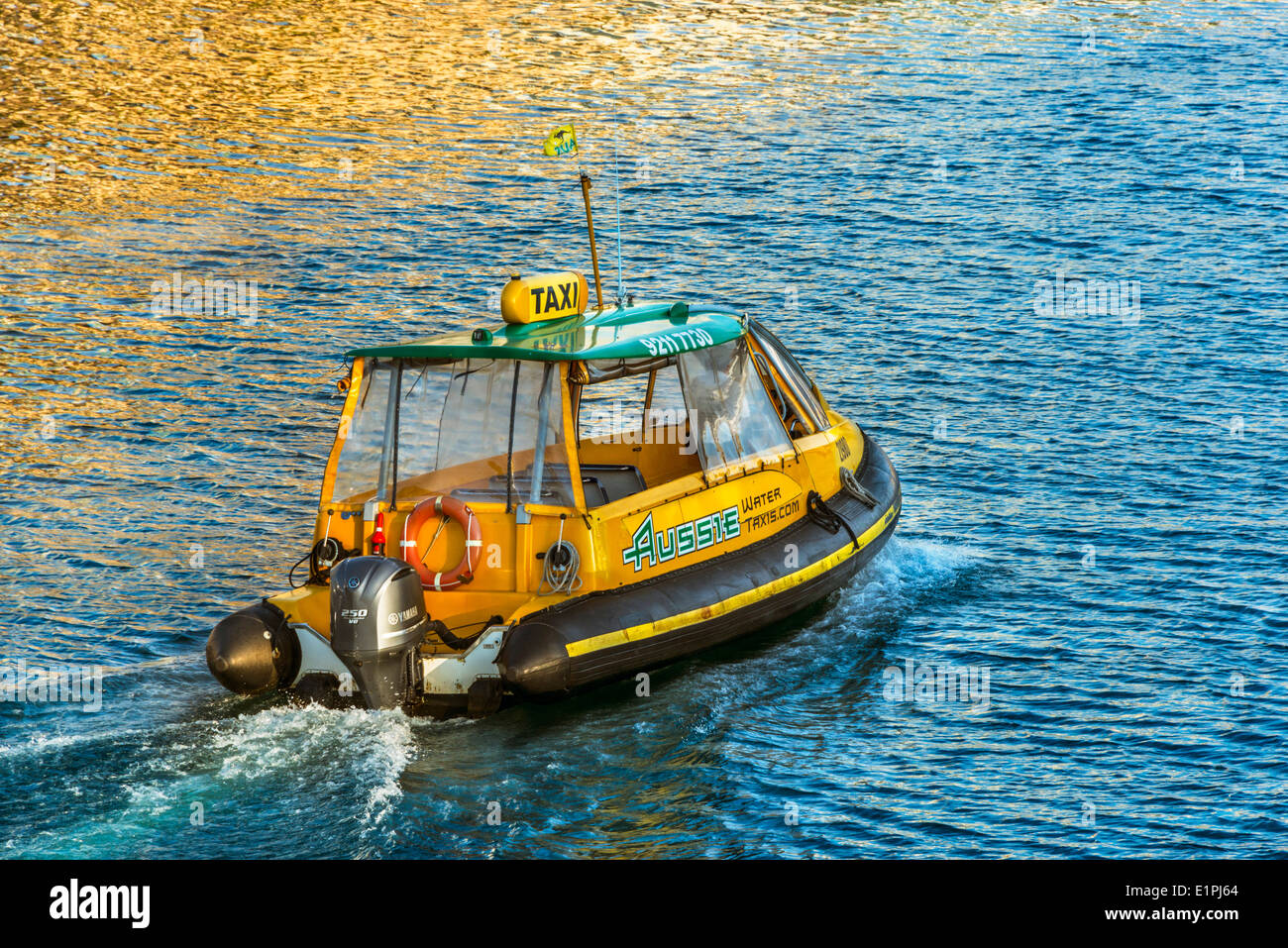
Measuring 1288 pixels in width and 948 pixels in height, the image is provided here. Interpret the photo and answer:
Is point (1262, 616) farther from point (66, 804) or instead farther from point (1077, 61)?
point (1077, 61)

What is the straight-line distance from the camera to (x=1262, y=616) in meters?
15.5

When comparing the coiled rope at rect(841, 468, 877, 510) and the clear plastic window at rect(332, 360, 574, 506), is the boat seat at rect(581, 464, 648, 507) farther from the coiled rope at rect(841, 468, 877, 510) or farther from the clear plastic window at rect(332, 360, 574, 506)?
the coiled rope at rect(841, 468, 877, 510)

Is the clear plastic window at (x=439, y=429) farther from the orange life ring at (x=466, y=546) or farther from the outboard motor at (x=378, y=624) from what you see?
the outboard motor at (x=378, y=624)

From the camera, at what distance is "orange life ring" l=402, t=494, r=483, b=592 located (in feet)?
44.2

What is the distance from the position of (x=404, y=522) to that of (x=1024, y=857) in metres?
5.50

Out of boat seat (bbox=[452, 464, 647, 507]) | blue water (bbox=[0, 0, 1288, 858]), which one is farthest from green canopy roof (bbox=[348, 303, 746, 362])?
Result: blue water (bbox=[0, 0, 1288, 858])

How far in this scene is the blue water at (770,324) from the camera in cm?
1199

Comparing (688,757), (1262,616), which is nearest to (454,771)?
(688,757)

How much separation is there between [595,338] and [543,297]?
0.69 meters

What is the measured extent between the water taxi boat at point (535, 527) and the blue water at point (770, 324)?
46cm

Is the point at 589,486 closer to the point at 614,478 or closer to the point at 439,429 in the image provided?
the point at 614,478

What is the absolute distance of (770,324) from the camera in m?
24.5

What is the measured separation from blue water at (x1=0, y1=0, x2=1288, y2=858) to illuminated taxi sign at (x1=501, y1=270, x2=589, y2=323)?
3248mm

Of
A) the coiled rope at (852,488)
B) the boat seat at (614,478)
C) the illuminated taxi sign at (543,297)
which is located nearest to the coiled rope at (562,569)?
the boat seat at (614,478)
